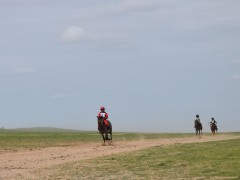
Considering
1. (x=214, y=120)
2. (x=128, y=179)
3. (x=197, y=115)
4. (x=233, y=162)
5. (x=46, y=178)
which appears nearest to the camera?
(x=128, y=179)

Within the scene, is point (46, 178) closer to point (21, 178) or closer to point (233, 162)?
point (21, 178)

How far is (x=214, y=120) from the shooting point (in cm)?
6184

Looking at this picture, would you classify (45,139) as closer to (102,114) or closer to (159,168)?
(102,114)

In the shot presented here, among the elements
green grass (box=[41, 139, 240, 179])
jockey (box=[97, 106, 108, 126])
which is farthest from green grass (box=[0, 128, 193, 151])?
green grass (box=[41, 139, 240, 179])

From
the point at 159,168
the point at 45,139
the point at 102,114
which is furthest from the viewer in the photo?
the point at 45,139

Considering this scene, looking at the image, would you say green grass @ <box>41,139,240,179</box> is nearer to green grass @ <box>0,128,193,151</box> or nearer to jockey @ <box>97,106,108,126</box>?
jockey @ <box>97,106,108,126</box>

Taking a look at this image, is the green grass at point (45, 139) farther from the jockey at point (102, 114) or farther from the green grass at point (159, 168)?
the green grass at point (159, 168)

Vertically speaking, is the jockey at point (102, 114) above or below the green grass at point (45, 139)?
above

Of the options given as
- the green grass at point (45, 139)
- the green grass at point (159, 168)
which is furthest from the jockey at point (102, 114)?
the green grass at point (159, 168)

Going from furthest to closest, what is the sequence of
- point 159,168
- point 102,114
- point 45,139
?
point 45,139
point 102,114
point 159,168

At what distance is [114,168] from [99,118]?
59.5 feet

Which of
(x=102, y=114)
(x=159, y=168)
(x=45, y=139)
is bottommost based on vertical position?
(x=159, y=168)

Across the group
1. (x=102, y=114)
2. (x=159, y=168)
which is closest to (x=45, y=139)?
(x=102, y=114)

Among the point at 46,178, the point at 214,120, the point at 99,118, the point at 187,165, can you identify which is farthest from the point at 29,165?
the point at 214,120
